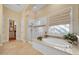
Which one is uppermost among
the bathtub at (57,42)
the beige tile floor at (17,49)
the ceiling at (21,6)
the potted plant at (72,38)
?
the ceiling at (21,6)

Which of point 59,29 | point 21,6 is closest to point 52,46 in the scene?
point 59,29

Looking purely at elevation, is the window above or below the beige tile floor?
above

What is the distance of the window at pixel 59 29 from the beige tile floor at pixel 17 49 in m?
0.46

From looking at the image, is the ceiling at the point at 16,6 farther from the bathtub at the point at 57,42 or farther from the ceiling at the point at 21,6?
the bathtub at the point at 57,42

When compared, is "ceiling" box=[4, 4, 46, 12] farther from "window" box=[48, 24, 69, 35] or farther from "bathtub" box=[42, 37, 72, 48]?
"bathtub" box=[42, 37, 72, 48]

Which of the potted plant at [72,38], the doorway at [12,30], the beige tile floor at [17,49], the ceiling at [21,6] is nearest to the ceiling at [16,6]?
the ceiling at [21,6]

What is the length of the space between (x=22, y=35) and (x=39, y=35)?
310mm

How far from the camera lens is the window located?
1670 millimetres

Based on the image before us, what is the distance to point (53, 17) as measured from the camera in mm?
1756

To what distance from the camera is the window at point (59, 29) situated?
5.48ft

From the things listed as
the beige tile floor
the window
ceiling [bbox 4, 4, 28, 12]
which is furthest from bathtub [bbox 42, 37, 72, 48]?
ceiling [bbox 4, 4, 28, 12]

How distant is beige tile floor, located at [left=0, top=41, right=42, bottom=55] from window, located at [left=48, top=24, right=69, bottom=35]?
46cm
